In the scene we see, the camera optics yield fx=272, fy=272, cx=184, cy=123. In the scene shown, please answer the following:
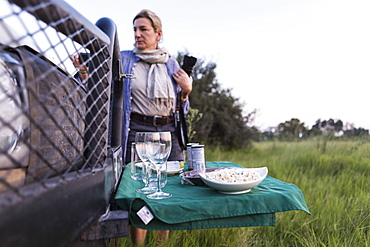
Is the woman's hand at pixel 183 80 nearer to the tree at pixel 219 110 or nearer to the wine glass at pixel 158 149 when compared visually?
the wine glass at pixel 158 149

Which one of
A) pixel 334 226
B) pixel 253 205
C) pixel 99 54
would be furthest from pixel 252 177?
pixel 334 226

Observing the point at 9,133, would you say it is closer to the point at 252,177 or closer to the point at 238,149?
the point at 252,177

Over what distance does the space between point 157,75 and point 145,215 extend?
1.71 metres

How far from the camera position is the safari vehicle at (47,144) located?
1.51 feet

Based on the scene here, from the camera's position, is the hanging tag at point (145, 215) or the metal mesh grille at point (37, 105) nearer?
A: the metal mesh grille at point (37, 105)

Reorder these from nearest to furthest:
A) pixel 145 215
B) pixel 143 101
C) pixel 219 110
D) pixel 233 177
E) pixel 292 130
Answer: pixel 145 215
pixel 233 177
pixel 143 101
pixel 292 130
pixel 219 110

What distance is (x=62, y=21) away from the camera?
1.90 feet

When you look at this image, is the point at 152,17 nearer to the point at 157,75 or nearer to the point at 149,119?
the point at 157,75

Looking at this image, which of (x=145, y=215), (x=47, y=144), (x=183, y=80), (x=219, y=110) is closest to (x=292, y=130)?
(x=219, y=110)

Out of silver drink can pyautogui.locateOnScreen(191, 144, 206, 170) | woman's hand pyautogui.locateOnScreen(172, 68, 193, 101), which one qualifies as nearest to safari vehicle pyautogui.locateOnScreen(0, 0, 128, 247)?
silver drink can pyautogui.locateOnScreen(191, 144, 206, 170)

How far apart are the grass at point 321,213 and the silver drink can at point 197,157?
506mm

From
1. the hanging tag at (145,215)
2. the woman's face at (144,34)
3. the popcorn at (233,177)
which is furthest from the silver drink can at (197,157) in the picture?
the woman's face at (144,34)

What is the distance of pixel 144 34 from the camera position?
245cm

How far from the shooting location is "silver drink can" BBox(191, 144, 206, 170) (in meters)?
1.42
